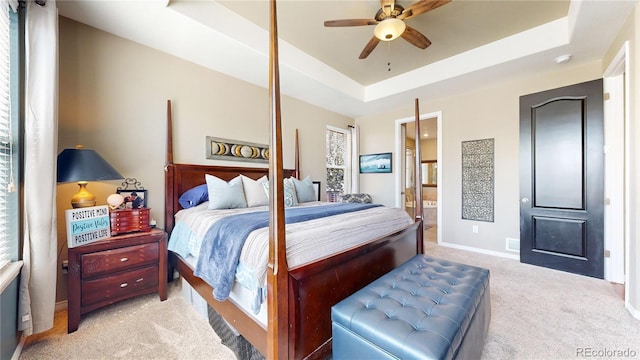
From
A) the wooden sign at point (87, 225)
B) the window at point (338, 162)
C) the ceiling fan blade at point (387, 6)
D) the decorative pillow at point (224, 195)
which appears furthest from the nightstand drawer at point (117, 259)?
the window at point (338, 162)

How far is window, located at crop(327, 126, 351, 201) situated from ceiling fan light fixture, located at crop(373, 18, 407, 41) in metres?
2.68

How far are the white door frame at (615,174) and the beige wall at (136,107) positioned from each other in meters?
4.41

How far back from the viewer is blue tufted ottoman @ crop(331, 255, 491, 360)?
1.06 m

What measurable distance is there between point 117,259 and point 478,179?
471 centimetres

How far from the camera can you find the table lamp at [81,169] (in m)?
1.87

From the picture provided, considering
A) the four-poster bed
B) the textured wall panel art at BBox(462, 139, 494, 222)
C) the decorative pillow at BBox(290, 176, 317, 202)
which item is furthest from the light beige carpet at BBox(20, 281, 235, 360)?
the textured wall panel art at BBox(462, 139, 494, 222)

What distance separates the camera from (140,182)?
257cm

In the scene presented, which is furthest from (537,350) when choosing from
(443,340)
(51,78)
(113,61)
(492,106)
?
(113,61)

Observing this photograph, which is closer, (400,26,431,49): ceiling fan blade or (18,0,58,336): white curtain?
(18,0,58,336): white curtain

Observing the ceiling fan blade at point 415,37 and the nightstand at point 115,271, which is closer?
the nightstand at point 115,271

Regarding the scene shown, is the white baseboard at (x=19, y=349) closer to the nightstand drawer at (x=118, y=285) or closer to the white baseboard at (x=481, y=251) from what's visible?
the nightstand drawer at (x=118, y=285)

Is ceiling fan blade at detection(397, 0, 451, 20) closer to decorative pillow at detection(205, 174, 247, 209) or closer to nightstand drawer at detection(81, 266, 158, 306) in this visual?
decorative pillow at detection(205, 174, 247, 209)

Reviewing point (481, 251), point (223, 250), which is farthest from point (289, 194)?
point (481, 251)

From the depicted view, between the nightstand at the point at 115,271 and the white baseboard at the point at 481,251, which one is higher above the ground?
the nightstand at the point at 115,271
